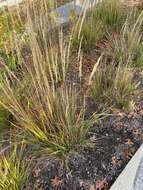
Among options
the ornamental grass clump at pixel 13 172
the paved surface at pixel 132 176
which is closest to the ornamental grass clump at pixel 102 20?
the paved surface at pixel 132 176

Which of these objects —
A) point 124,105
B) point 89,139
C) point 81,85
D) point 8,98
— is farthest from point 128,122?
point 8,98

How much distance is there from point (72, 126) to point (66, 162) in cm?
22

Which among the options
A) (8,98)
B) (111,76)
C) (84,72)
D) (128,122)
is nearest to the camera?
(8,98)

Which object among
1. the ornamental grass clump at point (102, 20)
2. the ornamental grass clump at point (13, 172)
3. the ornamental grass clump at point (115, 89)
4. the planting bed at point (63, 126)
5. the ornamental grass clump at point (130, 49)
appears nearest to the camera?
the ornamental grass clump at point (13, 172)

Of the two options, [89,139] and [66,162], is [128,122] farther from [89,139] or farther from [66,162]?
[66,162]

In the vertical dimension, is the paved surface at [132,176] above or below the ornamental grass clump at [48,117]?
below

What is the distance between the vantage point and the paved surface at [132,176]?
2049 millimetres

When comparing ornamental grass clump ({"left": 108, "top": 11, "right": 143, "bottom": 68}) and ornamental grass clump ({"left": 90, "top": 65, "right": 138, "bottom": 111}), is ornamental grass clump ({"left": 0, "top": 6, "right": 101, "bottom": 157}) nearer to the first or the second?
ornamental grass clump ({"left": 90, "top": 65, "right": 138, "bottom": 111})

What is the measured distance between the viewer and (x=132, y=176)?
84.0 inches

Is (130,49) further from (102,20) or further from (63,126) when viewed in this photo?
(63,126)

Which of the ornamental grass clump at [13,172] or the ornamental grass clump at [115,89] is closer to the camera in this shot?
the ornamental grass clump at [13,172]

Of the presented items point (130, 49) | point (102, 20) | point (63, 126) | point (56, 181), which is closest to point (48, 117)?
point (63, 126)

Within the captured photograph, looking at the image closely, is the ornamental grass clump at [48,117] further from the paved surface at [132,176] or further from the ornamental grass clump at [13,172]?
the paved surface at [132,176]

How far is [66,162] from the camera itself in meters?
2.11
